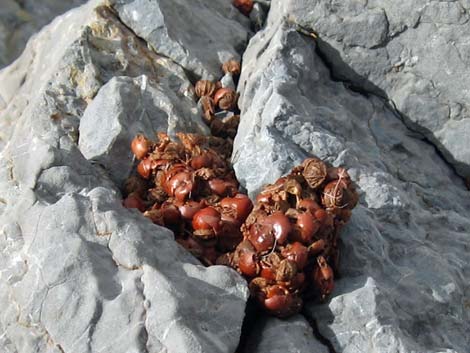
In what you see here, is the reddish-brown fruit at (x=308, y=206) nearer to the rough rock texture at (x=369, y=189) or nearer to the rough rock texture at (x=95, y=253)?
the rough rock texture at (x=369, y=189)

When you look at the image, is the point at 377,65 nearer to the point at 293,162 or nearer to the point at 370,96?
the point at 370,96

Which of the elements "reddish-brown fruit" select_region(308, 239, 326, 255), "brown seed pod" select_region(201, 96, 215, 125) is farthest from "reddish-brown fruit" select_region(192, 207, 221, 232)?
"brown seed pod" select_region(201, 96, 215, 125)

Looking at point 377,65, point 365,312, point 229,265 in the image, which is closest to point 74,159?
point 229,265

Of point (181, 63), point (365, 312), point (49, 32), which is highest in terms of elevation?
point (365, 312)

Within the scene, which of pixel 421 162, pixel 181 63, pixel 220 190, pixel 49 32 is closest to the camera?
pixel 220 190

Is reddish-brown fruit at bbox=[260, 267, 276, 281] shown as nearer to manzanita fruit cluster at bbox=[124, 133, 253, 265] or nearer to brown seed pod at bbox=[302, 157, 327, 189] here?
manzanita fruit cluster at bbox=[124, 133, 253, 265]

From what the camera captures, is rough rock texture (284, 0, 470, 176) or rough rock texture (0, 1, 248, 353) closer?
rough rock texture (0, 1, 248, 353)
